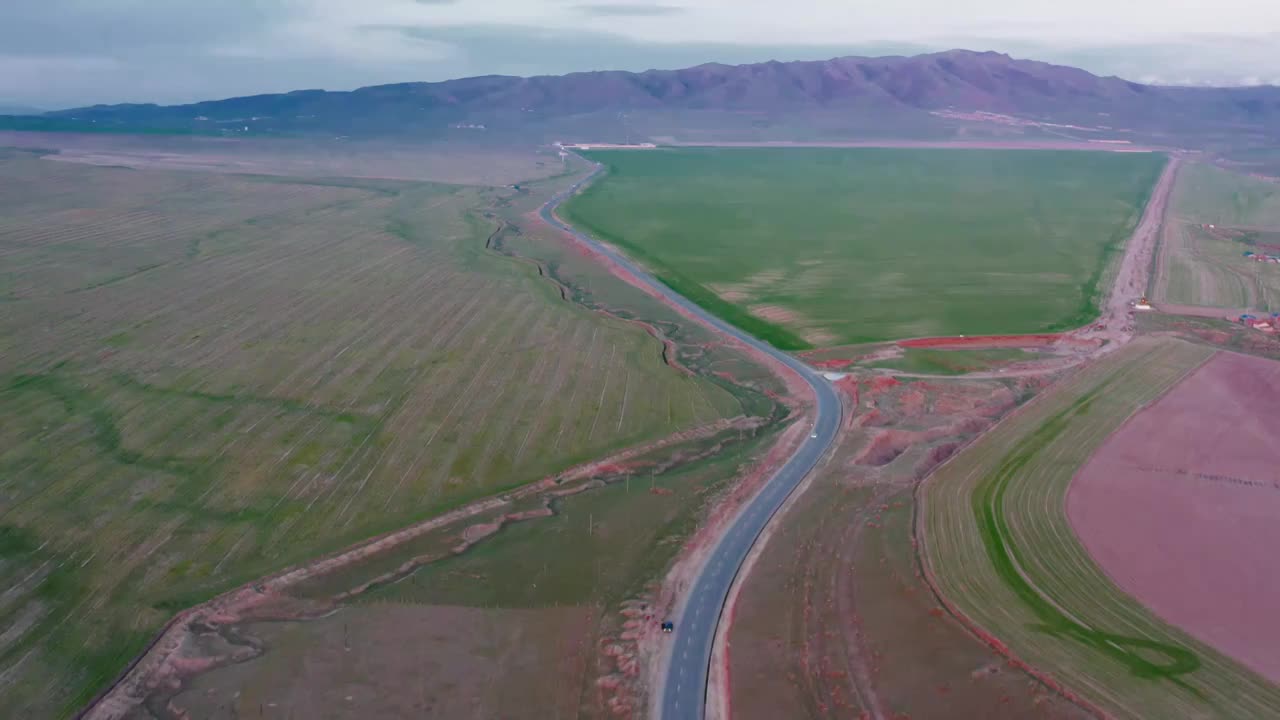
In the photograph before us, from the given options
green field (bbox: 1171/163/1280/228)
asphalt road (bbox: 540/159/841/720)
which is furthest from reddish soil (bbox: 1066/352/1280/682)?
green field (bbox: 1171/163/1280/228)

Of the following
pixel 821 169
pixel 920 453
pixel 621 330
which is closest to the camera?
pixel 920 453

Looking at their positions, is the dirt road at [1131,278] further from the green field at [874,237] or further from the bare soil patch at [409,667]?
the bare soil patch at [409,667]

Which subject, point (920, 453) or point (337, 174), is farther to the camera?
point (337, 174)

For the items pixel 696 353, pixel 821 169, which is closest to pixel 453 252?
pixel 696 353

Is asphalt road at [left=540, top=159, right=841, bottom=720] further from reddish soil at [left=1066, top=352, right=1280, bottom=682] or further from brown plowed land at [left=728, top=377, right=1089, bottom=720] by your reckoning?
reddish soil at [left=1066, top=352, right=1280, bottom=682]

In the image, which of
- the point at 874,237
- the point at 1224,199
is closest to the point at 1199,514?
the point at 874,237

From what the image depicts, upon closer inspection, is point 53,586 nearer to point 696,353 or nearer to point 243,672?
point 243,672

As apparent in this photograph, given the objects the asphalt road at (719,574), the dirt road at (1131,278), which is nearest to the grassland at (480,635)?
the asphalt road at (719,574)

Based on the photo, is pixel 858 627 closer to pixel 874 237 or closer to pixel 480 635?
pixel 480 635
